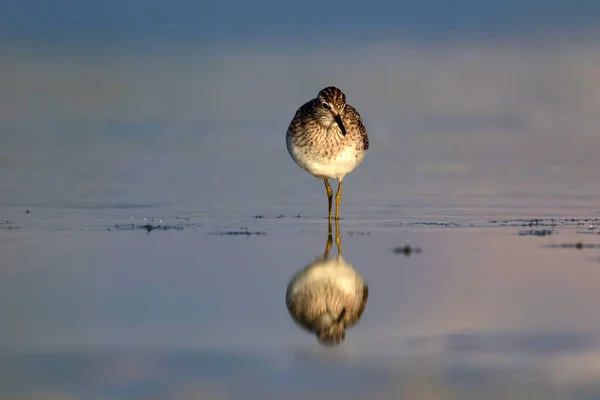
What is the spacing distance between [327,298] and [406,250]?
6.19 feet

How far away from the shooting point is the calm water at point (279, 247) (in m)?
6.16

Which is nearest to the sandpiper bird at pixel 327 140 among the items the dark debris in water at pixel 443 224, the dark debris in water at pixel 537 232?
the dark debris in water at pixel 443 224

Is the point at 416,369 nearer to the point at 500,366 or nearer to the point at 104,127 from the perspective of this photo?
the point at 500,366

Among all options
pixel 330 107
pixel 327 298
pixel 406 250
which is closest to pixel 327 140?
pixel 330 107

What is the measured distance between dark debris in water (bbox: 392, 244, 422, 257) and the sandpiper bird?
2421 millimetres

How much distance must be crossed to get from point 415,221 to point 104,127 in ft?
29.6

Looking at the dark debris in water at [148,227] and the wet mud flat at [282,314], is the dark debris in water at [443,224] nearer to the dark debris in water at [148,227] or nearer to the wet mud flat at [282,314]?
the wet mud flat at [282,314]

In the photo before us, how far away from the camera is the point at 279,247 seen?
Result: 9906 mm

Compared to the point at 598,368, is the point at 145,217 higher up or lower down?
higher up

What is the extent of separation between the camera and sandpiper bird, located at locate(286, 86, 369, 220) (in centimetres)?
1230

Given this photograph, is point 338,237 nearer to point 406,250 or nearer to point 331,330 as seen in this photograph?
point 406,250

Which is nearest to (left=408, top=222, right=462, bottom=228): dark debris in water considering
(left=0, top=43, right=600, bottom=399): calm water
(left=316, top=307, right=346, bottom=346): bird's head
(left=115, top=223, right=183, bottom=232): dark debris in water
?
(left=0, top=43, right=600, bottom=399): calm water

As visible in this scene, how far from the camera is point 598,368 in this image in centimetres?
618

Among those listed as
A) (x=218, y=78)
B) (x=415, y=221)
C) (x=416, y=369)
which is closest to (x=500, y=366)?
(x=416, y=369)
